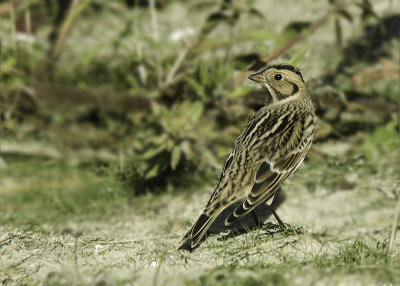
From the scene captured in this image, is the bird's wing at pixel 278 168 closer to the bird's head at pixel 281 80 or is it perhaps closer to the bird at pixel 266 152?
the bird at pixel 266 152

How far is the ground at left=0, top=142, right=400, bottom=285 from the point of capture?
3.75 metres

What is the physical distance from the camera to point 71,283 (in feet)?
11.9

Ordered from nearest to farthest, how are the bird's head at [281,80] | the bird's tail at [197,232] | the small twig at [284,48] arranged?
the bird's tail at [197,232]
the bird's head at [281,80]
the small twig at [284,48]

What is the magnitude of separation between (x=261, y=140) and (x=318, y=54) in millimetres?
3389

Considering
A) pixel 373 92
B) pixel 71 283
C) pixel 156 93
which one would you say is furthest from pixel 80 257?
pixel 373 92

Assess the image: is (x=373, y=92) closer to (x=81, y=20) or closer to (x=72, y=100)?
(x=72, y=100)

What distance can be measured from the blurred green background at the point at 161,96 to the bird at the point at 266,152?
1.84 feet

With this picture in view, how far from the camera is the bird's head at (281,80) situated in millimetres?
5074

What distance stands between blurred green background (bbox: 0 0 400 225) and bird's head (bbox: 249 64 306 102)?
503 millimetres

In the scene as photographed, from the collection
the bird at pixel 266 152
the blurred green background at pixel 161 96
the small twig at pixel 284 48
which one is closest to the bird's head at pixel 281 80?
the bird at pixel 266 152

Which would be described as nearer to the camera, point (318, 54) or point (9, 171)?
point (9, 171)

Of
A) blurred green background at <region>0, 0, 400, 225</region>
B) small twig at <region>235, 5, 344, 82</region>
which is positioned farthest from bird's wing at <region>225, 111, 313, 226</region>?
small twig at <region>235, 5, 344, 82</region>

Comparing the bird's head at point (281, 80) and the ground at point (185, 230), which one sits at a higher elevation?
the bird's head at point (281, 80)

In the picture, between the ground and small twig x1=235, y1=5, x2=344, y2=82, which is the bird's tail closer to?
the ground
